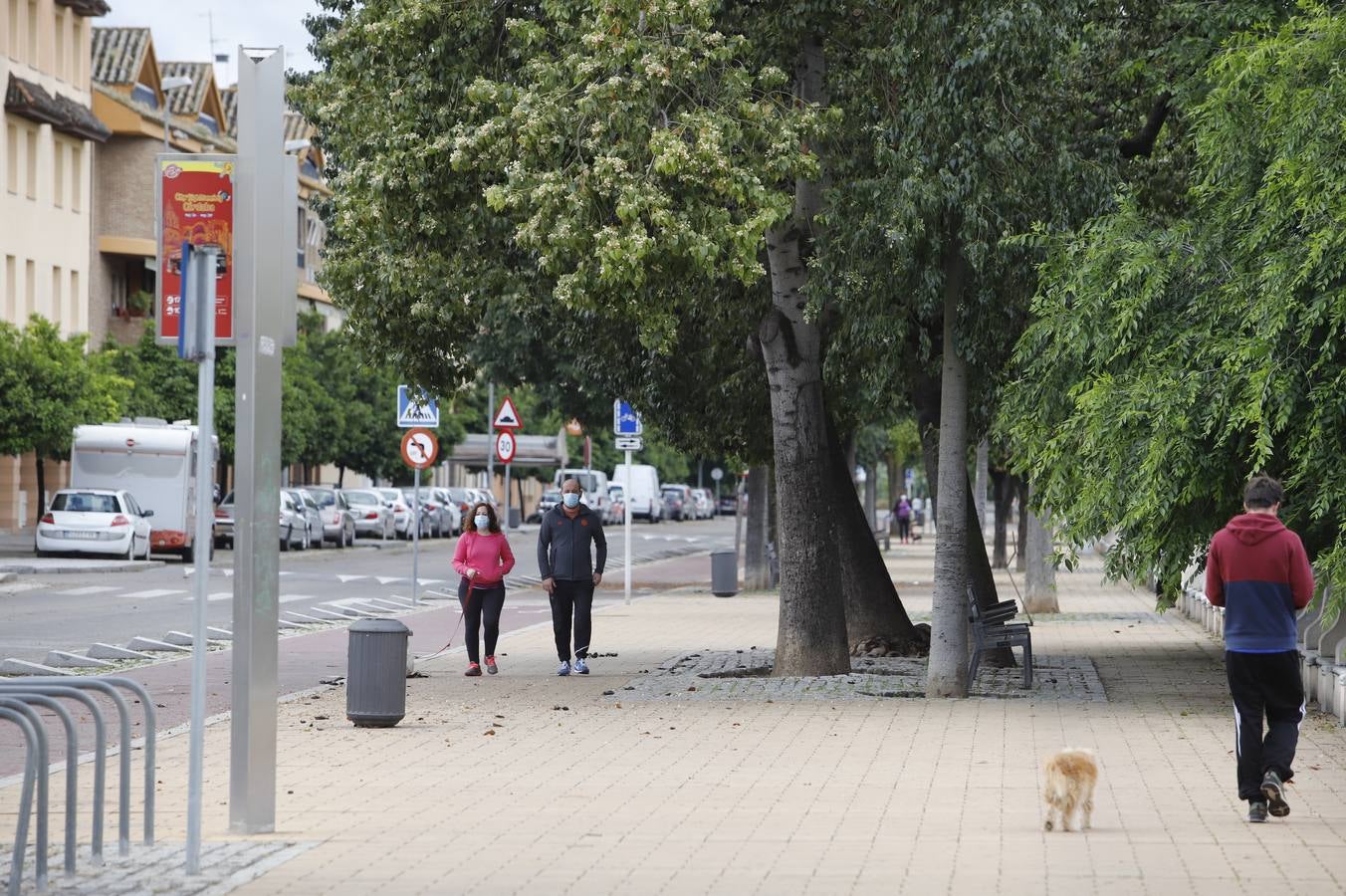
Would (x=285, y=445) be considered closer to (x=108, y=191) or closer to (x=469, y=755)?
(x=108, y=191)

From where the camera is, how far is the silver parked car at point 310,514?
54.7 m

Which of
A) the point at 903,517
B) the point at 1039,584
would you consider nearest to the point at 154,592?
the point at 1039,584

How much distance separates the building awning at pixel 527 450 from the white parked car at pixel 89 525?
4135 cm

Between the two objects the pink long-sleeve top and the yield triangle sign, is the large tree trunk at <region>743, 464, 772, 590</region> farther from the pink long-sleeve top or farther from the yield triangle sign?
the pink long-sleeve top

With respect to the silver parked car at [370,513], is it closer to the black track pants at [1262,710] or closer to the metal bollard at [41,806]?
the black track pants at [1262,710]

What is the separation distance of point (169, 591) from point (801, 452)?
17658 mm

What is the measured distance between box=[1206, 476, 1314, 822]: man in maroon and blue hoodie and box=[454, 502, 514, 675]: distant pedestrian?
414 inches

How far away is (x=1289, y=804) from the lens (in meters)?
10.6

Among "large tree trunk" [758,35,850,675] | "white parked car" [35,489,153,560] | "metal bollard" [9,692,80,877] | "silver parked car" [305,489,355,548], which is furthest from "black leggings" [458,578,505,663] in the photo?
"silver parked car" [305,489,355,548]

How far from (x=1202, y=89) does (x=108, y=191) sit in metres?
55.0

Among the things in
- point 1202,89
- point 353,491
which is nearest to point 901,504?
point 353,491

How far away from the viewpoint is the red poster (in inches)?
356

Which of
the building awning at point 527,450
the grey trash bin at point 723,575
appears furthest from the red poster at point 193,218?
the building awning at point 527,450

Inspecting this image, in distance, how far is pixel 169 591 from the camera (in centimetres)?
3356
